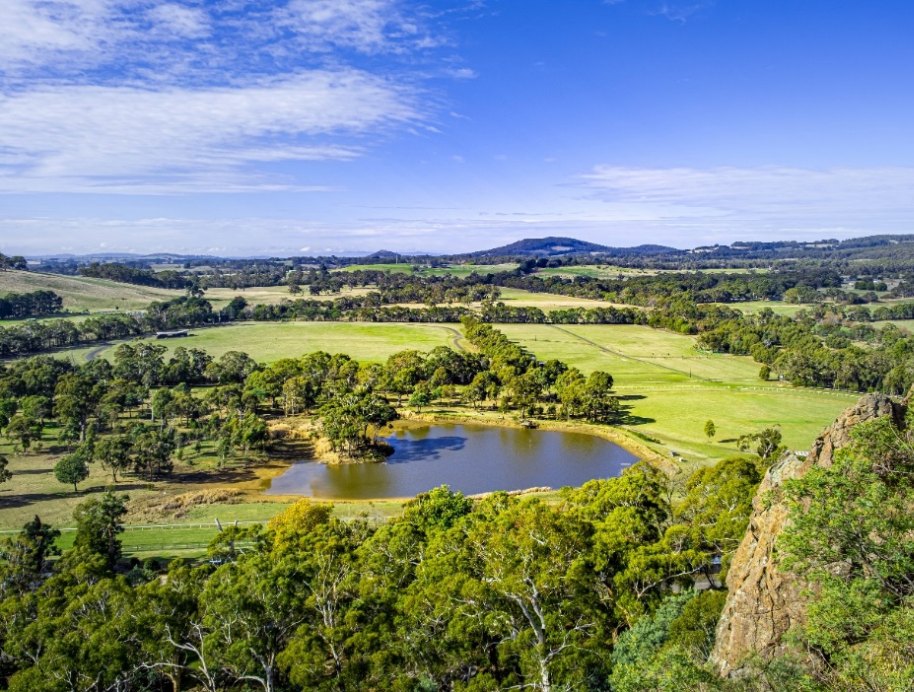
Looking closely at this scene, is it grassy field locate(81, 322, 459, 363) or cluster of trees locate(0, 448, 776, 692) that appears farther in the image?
grassy field locate(81, 322, 459, 363)

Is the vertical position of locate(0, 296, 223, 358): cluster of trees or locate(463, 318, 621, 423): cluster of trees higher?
locate(0, 296, 223, 358): cluster of trees

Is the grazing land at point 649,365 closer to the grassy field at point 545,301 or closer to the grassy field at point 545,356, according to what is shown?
the grassy field at point 545,356

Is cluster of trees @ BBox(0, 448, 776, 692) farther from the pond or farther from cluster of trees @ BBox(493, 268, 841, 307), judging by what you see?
cluster of trees @ BBox(493, 268, 841, 307)

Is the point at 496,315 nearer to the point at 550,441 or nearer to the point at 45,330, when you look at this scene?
the point at 550,441

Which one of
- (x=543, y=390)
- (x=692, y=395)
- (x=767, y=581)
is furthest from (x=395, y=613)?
(x=692, y=395)

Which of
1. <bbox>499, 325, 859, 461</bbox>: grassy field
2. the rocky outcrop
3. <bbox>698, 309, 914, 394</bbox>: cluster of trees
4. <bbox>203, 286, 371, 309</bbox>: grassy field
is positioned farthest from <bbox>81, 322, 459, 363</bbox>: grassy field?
the rocky outcrop

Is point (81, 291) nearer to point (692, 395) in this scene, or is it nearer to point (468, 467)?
point (468, 467)

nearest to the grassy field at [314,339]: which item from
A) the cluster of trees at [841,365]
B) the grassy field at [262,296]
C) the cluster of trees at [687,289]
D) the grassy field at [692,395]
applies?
the grassy field at [692,395]

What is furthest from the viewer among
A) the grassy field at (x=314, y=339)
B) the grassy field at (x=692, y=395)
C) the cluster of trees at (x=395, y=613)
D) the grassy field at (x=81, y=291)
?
the grassy field at (x=81, y=291)
